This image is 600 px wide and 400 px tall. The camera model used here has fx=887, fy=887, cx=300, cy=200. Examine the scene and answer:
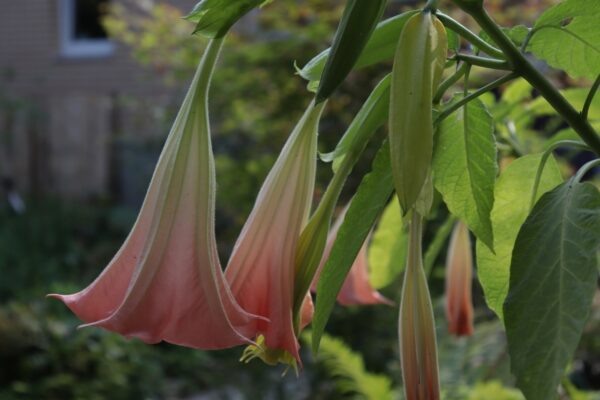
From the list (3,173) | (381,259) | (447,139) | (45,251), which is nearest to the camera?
(447,139)

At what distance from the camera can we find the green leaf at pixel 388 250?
0.80m

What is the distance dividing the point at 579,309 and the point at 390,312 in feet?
9.64

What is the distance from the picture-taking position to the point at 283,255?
1.52ft

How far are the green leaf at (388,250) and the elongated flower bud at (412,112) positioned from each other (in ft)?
1.27

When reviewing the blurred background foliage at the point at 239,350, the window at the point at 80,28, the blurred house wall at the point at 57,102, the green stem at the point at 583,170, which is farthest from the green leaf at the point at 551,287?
the window at the point at 80,28

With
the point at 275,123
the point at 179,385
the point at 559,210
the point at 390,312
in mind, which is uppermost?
the point at 559,210

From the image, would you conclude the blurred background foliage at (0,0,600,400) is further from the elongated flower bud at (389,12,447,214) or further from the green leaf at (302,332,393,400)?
the elongated flower bud at (389,12,447,214)

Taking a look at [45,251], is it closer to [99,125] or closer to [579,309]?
[99,125]

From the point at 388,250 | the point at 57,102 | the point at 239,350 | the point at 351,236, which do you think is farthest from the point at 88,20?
the point at 351,236

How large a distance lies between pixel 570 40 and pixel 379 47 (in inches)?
5.1

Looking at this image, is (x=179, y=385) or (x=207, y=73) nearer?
(x=207, y=73)

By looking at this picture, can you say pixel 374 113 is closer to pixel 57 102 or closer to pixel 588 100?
pixel 588 100

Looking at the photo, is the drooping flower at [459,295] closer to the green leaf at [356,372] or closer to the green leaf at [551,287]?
the green leaf at [551,287]

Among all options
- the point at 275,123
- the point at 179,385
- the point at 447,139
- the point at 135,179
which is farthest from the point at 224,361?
the point at 135,179
